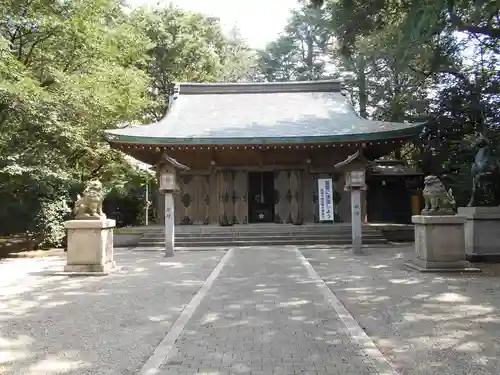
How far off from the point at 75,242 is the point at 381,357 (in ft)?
23.5

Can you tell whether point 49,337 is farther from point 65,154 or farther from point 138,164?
point 138,164

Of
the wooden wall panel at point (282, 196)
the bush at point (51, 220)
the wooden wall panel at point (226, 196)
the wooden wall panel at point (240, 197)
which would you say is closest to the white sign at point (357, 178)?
the wooden wall panel at point (282, 196)

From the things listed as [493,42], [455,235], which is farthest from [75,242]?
[493,42]

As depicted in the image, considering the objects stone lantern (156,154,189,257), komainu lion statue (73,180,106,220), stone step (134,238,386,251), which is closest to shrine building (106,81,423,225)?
stone step (134,238,386,251)

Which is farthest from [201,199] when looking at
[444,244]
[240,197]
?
Answer: [444,244]

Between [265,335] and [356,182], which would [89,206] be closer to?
[265,335]

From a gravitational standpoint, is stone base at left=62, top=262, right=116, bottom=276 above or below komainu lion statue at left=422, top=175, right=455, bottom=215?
below

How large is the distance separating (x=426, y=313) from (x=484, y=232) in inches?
233

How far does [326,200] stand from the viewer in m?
16.2

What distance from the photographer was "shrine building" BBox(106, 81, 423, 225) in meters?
15.6

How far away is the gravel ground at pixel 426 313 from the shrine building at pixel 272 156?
6072 millimetres

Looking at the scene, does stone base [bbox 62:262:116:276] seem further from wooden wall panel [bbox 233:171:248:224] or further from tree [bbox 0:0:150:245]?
wooden wall panel [bbox 233:171:248:224]

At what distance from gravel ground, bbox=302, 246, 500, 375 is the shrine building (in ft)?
19.9

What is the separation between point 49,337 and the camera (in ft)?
15.7
